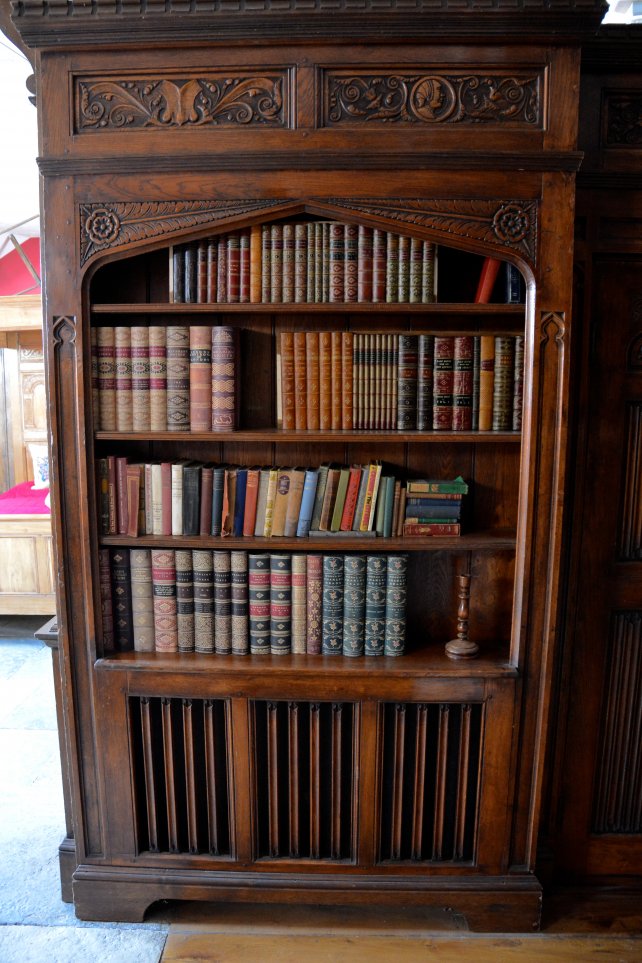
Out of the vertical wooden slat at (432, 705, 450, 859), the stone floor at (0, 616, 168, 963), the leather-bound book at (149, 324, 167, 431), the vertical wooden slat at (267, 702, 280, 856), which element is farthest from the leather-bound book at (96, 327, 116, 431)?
the stone floor at (0, 616, 168, 963)

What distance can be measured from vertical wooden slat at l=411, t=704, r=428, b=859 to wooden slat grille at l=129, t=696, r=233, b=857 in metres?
0.56

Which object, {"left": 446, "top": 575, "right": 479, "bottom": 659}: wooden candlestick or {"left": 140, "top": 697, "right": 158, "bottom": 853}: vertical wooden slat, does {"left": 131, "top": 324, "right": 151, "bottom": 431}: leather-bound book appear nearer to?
{"left": 140, "top": 697, "right": 158, "bottom": 853}: vertical wooden slat

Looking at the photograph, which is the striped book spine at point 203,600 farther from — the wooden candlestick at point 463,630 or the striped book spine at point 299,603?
the wooden candlestick at point 463,630

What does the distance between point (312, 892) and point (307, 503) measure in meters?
1.18

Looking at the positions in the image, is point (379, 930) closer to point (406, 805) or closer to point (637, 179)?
point (406, 805)

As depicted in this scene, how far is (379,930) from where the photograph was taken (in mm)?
2113

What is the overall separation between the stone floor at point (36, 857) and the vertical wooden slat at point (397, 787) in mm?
736

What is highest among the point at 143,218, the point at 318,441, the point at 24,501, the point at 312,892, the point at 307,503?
the point at 143,218

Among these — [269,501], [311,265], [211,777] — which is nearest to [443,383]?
[311,265]

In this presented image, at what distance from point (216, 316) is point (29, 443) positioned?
13.7 feet

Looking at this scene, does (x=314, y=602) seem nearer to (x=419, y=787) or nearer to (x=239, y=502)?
(x=239, y=502)

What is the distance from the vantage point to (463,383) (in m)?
2.01

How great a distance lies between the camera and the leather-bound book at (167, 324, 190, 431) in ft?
6.59

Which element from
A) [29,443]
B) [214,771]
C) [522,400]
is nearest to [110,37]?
[522,400]
